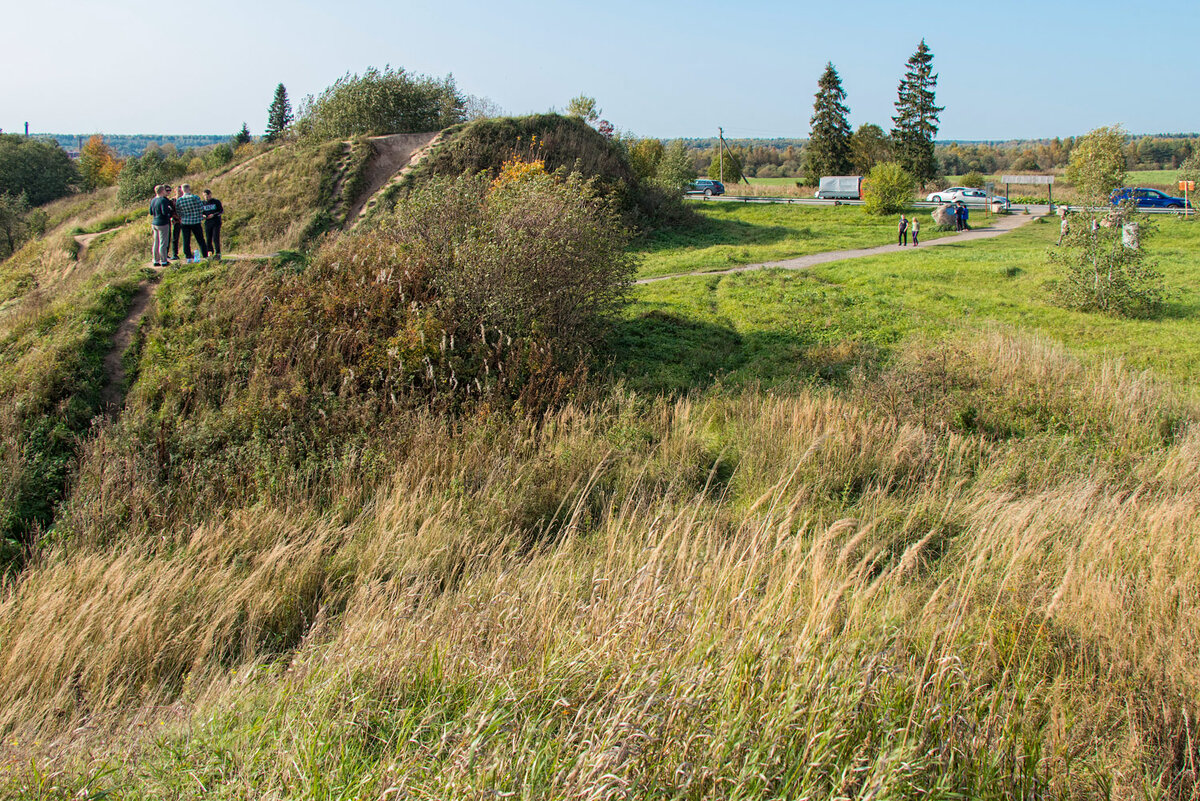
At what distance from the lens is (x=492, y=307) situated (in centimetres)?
996

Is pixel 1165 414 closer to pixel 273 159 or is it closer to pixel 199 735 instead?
pixel 199 735

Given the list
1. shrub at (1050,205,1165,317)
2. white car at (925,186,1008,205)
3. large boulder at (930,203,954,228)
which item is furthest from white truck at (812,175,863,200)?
shrub at (1050,205,1165,317)

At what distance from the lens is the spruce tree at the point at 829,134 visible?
52.2 meters

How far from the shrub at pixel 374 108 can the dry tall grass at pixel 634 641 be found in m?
25.8

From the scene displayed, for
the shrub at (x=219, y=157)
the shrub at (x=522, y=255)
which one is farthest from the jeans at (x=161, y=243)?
the shrub at (x=219, y=157)

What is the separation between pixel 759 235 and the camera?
86.8 ft

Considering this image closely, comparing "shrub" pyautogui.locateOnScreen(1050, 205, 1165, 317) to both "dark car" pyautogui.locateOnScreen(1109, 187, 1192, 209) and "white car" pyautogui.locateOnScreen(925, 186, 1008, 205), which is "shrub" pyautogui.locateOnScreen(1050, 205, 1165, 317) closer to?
"dark car" pyautogui.locateOnScreen(1109, 187, 1192, 209)

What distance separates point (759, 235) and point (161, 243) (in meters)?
19.6

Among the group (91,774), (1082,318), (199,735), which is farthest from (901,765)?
(1082,318)

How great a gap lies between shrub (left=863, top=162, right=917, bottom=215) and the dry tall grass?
26085 millimetres

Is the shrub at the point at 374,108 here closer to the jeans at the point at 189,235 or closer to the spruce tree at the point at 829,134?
the jeans at the point at 189,235

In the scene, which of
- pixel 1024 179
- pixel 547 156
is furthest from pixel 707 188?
pixel 547 156

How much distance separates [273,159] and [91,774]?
27.9 metres

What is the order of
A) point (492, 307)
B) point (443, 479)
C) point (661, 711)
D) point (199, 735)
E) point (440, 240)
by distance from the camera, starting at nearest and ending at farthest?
point (661, 711) → point (199, 735) → point (443, 479) → point (492, 307) → point (440, 240)
